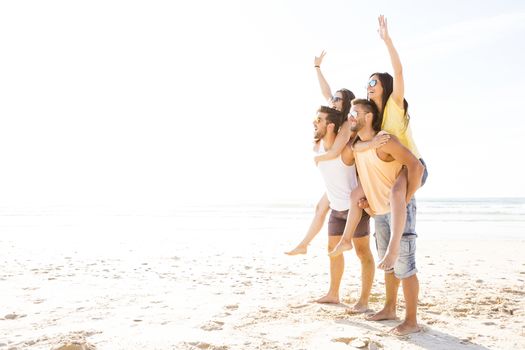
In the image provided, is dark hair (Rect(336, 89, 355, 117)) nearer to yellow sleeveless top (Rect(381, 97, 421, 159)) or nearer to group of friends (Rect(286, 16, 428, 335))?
group of friends (Rect(286, 16, 428, 335))

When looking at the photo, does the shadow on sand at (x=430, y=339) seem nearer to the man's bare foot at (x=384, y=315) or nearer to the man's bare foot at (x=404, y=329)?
the man's bare foot at (x=404, y=329)

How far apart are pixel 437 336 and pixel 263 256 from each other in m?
5.40

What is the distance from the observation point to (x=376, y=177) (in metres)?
3.93

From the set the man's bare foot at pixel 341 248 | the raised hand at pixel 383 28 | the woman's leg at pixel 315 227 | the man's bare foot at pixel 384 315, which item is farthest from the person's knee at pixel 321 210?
the raised hand at pixel 383 28

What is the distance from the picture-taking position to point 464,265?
315 inches

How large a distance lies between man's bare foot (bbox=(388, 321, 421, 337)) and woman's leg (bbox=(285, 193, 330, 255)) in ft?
3.99

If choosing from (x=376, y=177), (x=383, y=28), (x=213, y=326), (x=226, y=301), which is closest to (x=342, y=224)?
(x=376, y=177)

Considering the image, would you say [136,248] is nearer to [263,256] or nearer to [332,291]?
[263,256]

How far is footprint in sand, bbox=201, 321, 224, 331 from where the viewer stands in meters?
3.92

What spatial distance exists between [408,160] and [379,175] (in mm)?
351

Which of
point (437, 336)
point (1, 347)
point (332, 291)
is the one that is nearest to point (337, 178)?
point (332, 291)

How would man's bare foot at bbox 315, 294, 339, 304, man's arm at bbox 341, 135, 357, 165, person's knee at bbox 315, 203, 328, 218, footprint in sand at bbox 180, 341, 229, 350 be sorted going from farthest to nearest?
man's bare foot at bbox 315, 294, 339, 304
person's knee at bbox 315, 203, 328, 218
man's arm at bbox 341, 135, 357, 165
footprint in sand at bbox 180, 341, 229, 350

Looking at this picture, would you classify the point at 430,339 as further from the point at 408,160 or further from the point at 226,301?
the point at 226,301

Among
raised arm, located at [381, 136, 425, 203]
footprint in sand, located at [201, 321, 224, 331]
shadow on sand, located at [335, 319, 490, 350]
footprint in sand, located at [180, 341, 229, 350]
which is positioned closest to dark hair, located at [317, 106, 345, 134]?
raised arm, located at [381, 136, 425, 203]
